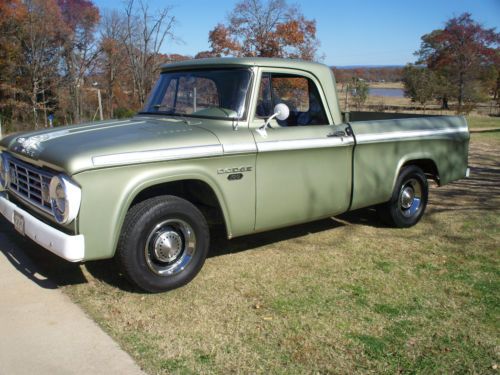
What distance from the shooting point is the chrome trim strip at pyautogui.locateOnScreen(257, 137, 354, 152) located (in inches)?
165

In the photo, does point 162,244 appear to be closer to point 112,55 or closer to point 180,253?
point 180,253

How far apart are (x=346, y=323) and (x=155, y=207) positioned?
5.54ft

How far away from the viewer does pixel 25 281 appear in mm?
4117

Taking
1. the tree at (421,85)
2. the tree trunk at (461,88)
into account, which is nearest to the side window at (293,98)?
the tree at (421,85)

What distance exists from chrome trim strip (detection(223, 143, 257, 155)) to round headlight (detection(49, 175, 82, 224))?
1.23m

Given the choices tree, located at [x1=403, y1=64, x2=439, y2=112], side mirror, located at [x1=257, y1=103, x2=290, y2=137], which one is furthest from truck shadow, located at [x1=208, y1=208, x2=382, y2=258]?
tree, located at [x1=403, y1=64, x2=439, y2=112]

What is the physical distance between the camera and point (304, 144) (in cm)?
448

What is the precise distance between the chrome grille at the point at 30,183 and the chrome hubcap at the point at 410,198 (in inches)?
157

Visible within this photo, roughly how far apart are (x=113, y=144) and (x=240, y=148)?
3.47 ft

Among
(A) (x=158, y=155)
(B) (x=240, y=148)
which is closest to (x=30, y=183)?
(A) (x=158, y=155)

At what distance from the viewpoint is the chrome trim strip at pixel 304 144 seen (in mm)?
4191

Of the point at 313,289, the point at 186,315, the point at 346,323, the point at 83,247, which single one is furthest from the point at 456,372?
the point at 83,247

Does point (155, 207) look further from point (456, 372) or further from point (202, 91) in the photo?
point (456, 372)

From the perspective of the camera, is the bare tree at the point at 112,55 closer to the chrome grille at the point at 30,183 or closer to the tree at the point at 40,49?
the tree at the point at 40,49
